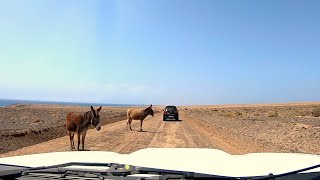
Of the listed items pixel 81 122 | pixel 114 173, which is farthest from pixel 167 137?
pixel 114 173

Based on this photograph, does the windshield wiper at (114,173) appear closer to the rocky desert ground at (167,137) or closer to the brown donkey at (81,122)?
the rocky desert ground at (167,137)

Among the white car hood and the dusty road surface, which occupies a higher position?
the white car hood

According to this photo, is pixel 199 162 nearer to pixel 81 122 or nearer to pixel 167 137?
pixel 81 122

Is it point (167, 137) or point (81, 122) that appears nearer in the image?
point (81, 122)

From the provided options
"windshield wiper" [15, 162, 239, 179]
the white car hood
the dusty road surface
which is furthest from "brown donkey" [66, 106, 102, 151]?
"windshield wiper" [15, 162, 239, 179]

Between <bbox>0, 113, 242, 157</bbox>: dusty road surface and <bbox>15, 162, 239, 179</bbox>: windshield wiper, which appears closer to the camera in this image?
<bbox>15, 162, 239, 179</bbox>: windshield wiper

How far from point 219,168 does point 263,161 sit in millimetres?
747

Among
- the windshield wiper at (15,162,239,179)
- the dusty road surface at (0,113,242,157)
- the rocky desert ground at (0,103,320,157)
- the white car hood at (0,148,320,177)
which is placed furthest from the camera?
the rocky desert ground at (0,103,320,157)

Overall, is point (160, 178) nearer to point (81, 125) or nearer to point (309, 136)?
point (81, 125)

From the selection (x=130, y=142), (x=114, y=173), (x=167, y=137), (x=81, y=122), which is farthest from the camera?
(x=167, y=137)

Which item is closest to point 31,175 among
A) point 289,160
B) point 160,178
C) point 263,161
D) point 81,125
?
point 160,178

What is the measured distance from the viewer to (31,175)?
11.4 ft

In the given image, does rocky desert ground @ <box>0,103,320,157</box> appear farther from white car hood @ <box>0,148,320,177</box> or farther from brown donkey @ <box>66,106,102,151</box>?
white car hood @ <box>0,148,320,177</box>

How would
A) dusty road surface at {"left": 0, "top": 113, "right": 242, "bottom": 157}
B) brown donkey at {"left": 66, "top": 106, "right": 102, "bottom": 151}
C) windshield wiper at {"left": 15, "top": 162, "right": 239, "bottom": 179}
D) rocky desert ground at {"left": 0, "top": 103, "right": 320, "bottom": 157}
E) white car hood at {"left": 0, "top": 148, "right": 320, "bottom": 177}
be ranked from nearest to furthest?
windshield wiper at {"left": 15, "top": 162, "right": 239, "bottom": 179}
white car hood at {"left": 0, "top": 148, "right": 320, "bottom": 177}
brown donkey at {"left": 66, "top": 106, "right": 102, "bottom": 151}
dusty road surface at {"left": 0, "top": 113, "right": 242, "bottom": 157}
rocky desert ground at {"left": 0, "top": 103, "right": 320, "bottom": 157}
